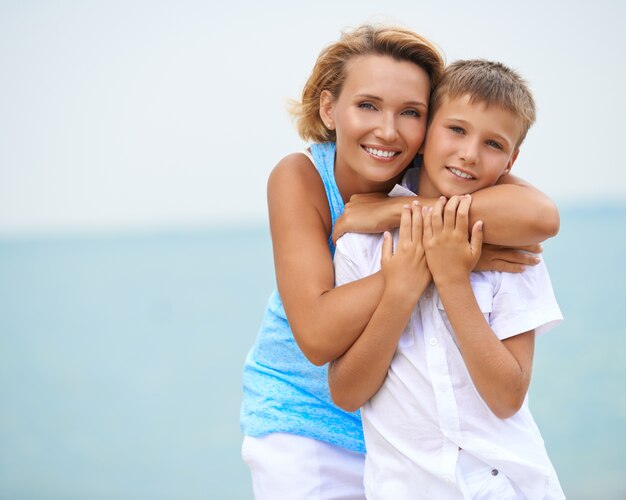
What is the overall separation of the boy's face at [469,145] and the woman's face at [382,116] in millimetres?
76

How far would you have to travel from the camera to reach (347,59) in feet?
6.37

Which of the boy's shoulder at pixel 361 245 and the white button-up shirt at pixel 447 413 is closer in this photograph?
the white button-up shirt at pixel 447 413

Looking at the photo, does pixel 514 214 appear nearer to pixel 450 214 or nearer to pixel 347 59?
pixel 450 214

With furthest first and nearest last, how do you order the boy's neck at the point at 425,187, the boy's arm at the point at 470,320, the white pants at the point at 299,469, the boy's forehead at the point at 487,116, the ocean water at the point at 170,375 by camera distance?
the ocean water at the point at 170,375 < the white pants at the point at 299,469 < the boy's neck at the point at 425,187 < the boy's forehead at the point at 487,116 < the boy's arm at the point at 470,320

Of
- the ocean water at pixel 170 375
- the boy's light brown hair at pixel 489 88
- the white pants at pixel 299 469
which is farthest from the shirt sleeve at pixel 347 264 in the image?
the ocean water at pixel 170 375

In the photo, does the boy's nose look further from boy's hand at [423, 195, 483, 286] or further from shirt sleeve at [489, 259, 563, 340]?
shirt sleeve at [489, 259, 563, 340]

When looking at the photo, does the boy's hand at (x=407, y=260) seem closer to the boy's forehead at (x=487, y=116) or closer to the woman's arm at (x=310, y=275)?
the woman's arm at (x=310, y=275)

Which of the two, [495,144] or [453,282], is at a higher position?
[495,144]

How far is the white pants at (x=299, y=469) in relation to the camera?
193cm

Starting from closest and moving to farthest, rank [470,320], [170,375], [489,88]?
[470,320], [489,88], [170,375]

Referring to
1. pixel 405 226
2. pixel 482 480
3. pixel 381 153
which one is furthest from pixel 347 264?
pixel 482 480

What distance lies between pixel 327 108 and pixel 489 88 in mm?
467

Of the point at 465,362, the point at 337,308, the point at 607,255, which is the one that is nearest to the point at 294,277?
the point at 337,308

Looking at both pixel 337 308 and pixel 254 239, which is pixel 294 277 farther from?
pixel 254 239
